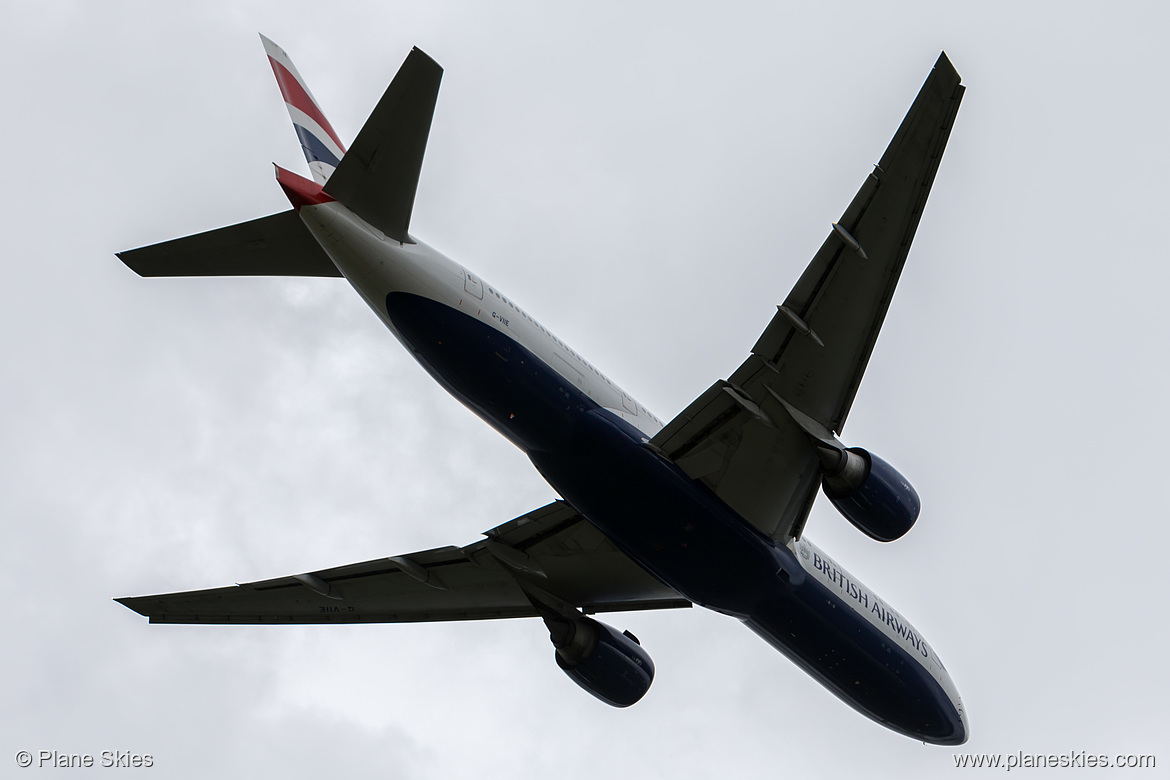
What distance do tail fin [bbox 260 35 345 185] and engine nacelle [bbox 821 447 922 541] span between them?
8814mm

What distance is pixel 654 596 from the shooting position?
21703 mm

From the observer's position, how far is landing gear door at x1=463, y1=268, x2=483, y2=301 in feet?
51.8

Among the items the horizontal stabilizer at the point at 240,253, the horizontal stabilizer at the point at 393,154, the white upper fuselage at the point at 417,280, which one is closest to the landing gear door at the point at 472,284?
the white upper fuselage at the point at 417,280

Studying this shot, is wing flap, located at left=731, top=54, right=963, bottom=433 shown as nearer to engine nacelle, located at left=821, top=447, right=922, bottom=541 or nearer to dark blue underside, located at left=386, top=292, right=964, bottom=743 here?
engine nacelle, located at left=821, top=447, right=922, bottom=541

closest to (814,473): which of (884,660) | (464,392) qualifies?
(884,660)

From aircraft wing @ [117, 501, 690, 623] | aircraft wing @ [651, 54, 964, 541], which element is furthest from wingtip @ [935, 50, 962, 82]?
aircraft wing @ [117, 501, 690, 623]

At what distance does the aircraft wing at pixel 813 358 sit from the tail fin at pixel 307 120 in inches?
263

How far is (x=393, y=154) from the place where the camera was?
48.4ft

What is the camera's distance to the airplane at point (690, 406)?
1477cm

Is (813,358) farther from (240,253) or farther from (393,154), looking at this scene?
(240,253)

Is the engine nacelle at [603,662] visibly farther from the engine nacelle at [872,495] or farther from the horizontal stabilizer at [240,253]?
the horizontal stabilizer at [240,253]

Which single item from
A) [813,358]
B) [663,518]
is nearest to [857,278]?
[813,358]

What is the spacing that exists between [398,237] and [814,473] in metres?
7.02

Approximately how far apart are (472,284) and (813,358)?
475 centimetres
